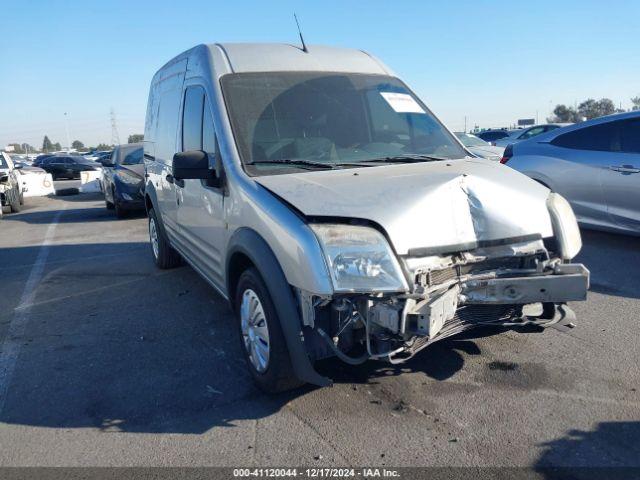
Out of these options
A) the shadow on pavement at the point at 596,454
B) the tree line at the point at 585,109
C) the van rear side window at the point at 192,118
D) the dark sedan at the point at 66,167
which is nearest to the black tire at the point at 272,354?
the shadow on pavement at the point at 596,454

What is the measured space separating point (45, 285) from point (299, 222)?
490cm

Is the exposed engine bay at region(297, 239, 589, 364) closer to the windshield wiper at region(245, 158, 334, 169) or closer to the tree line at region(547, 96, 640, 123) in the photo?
the windshield wiper at region(245, 158, 334, 169)

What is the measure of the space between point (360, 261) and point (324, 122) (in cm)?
167

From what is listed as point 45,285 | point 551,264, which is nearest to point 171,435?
point 551,264

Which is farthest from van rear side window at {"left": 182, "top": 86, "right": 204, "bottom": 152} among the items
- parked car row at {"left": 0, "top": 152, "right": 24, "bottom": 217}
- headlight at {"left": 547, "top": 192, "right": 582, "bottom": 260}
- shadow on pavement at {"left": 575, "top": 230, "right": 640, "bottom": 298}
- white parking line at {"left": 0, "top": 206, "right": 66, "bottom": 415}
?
parked car row at {"left": 0, "top": 152, "right": 24, "bottom": 217}

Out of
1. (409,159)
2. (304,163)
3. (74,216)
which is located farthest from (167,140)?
(74,216)

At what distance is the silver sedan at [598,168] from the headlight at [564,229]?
3.44m

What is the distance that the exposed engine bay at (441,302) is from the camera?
2.86 metres

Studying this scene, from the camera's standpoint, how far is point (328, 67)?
4.54 metres

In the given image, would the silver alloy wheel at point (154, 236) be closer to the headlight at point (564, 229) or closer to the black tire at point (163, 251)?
the black tire at point (163, 251)

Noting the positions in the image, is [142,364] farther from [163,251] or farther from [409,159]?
[163,251]

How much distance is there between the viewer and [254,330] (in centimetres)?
355

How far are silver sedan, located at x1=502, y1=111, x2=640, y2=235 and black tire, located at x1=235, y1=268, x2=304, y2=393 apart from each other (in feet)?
16.4

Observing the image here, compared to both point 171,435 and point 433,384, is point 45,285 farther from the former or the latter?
point 433,384
